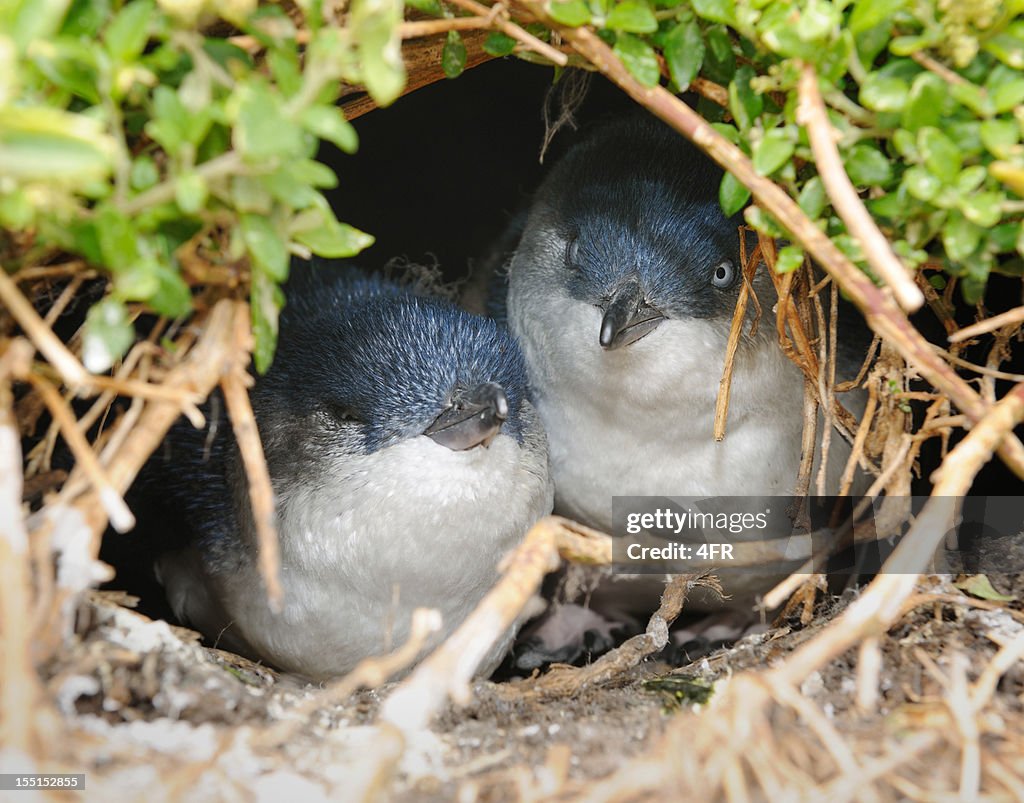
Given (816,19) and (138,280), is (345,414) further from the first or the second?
(816,19)

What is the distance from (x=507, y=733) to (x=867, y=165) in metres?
0.97

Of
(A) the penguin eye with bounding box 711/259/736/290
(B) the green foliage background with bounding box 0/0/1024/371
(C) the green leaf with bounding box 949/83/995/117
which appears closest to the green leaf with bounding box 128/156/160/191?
(B) the green foliage background with bounding box 0/0/1024/371

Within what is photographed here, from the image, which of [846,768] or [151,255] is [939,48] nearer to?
[846,768]

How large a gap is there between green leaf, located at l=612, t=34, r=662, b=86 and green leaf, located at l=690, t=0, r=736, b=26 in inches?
3.7

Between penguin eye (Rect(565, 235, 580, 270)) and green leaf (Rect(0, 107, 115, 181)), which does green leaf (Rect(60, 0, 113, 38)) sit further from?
penguin eye (Rect(565, 235, 580, 270))

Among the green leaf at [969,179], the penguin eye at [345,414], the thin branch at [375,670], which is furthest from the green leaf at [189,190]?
the green leaf at [969,179]

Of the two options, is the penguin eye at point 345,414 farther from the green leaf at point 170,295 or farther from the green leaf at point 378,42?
the green leaf at point 378,42

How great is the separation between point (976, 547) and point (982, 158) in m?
0.91

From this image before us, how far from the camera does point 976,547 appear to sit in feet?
6.42

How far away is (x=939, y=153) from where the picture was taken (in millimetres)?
1290

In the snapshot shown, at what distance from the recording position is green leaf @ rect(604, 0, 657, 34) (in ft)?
4.59

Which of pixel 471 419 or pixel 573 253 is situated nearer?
A: pixel 471 419

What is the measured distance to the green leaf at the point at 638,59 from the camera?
143 cm

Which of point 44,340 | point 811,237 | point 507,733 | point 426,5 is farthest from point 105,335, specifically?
point 811,237
